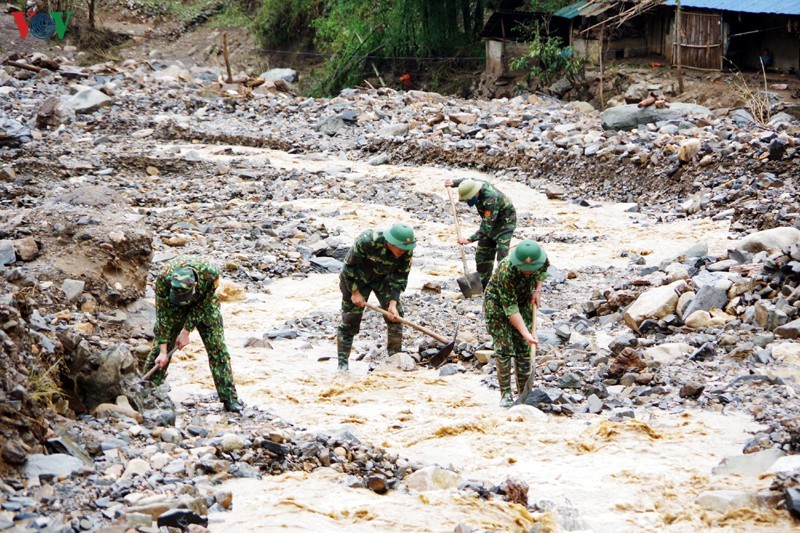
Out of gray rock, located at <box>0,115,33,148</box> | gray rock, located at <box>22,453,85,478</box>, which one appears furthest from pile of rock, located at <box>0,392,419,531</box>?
gray rock, located at <box>0,115,33,148</box>

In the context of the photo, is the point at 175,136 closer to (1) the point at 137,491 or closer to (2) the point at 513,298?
(2) the point at 513,298

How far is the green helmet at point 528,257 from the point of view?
5.91 meters

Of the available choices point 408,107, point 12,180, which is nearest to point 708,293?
point 12,180

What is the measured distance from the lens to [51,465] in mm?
4340

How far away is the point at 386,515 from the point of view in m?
4.44

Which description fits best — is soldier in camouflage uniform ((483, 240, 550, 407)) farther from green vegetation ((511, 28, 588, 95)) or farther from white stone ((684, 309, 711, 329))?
green vegetation ((511, 28, 588, 95))

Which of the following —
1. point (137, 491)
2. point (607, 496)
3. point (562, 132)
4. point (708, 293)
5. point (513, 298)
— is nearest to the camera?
point (137, 491)

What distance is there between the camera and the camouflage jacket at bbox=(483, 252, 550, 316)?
20.0 ft

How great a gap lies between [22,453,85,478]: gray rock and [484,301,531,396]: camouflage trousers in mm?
2895

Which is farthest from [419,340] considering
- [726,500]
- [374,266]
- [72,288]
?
[726,500]

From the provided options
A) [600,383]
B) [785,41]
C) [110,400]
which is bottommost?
[600,383]

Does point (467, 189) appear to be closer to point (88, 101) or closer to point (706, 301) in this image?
point (706, 301)

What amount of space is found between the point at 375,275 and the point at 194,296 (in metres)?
1.70

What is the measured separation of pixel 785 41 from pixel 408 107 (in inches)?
337
